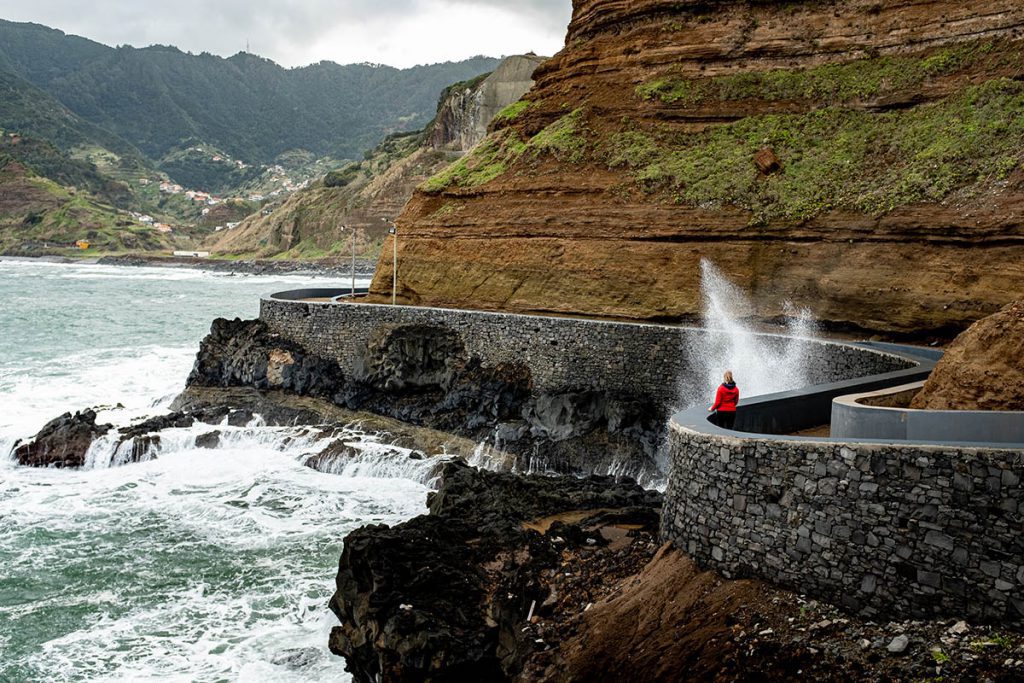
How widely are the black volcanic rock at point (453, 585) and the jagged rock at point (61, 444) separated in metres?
10.9

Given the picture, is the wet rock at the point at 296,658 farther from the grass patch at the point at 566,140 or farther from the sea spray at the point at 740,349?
the grass patch at the point at 566,140

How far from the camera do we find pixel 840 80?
907 inches

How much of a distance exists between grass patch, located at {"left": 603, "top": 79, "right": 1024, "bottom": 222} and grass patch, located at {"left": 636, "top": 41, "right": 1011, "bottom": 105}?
2.28 feet

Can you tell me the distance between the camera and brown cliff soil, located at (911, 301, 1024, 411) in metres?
8.86

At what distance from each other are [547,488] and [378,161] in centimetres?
9272

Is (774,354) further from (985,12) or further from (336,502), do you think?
(985,12)

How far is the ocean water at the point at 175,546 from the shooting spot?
35.4 feet

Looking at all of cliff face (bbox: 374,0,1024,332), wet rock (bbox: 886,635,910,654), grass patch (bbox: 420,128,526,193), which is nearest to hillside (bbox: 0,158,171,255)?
grass patch (bbox: 420,128,526,193)

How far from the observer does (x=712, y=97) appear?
2439 centimetres

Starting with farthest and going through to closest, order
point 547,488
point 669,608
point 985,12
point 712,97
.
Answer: point 712,97 → point 985,12 → point 547,488 → point 669,608

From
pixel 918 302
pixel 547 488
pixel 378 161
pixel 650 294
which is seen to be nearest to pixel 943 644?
pixel 547 488

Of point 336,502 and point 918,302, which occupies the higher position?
point 918,302

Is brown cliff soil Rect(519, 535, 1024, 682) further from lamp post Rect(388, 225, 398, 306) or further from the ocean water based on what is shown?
lamp post Rect(388, 225, 398, 306)

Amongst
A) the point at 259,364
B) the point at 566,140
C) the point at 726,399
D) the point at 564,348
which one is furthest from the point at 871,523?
the point at 259,364
